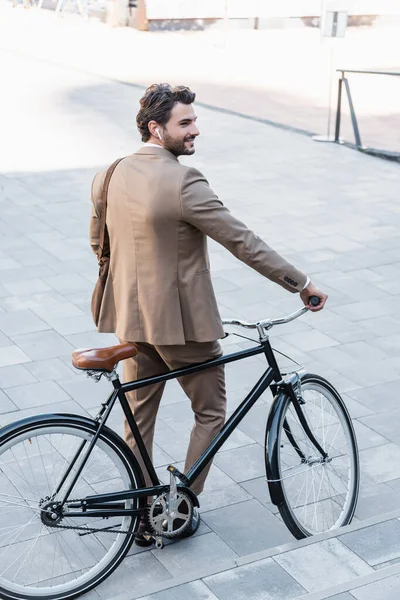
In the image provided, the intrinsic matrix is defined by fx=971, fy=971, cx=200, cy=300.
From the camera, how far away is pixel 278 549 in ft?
11.8

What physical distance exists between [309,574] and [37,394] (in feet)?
8.32

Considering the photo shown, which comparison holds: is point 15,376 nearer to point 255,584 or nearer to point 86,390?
point 86,390

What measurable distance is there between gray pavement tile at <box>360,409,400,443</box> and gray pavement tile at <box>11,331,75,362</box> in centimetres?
203

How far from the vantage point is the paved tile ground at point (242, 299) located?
405cm

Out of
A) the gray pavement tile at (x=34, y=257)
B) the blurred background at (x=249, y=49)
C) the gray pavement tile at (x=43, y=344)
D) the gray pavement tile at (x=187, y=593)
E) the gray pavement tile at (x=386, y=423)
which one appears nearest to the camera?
the gray pavement tile at (x=187, y=593)

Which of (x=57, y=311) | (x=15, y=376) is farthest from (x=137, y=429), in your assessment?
(x=57, y=311)

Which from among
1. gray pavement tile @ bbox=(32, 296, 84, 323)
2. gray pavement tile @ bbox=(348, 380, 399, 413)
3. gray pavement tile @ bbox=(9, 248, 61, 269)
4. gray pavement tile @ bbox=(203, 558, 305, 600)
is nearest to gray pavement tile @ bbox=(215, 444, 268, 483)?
gray pavement tile @ bbox=(348, 380, 399, 413)

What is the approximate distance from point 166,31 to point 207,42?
273cm

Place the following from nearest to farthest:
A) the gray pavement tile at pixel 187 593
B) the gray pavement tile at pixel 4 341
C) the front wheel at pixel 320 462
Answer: the gray pavement tile at pixel 187 593 → the front wheel at pixel 320 462 → the gray pavement tile at pixel 4 341

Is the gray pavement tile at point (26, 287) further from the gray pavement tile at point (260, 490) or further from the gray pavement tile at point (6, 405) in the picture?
the gray pavement tile at point (260, 490)

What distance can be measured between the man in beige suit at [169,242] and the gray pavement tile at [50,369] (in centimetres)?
212

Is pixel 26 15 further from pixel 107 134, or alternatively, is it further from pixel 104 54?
pixel 107 134

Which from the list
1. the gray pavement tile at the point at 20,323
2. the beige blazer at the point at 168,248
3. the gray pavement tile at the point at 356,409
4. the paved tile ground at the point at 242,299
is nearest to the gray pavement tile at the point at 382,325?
the paved tile ground at the point at 242,299

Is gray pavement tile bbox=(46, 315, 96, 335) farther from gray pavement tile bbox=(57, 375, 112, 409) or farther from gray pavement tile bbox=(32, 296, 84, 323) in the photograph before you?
gray pavement tile bbox=(57, 375, 112, 409)
